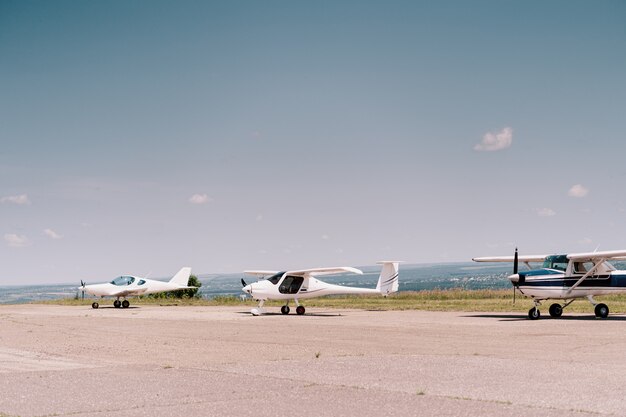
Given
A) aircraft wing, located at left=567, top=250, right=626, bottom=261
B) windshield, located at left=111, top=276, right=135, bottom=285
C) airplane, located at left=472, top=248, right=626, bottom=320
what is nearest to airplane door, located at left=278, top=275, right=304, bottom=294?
airplane, located at left=472, top=248, right=626, bottom=320

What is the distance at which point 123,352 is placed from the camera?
17656mm

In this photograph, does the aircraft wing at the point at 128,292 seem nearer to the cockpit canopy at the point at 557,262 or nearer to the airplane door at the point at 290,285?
the airplane door at the point at 290,285

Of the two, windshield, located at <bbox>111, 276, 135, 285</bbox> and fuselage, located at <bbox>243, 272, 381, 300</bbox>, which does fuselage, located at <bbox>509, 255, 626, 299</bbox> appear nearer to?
fuselage, located at <bbox>243, 272, 381, 300</bbox>

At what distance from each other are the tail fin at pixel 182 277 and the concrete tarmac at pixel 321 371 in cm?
2648

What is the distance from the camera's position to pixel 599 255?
2791 centimetres

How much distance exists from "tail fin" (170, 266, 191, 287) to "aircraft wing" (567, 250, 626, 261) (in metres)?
30.1

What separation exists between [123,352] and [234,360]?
368 cm

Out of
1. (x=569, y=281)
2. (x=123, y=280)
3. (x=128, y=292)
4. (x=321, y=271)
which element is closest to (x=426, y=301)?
(x=321, y=271)

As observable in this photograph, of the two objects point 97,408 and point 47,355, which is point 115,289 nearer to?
point 47,355

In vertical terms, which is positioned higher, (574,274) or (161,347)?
(574,274)

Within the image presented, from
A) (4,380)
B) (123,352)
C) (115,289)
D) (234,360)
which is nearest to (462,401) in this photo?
(234,360)

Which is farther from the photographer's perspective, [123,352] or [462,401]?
[123,352]

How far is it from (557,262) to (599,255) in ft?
5.90

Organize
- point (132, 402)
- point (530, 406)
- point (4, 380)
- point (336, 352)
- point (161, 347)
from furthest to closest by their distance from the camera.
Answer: point (161, 347) < point (336, 352) < point (4, 380) < point (132, 402) < point (530, 406)
